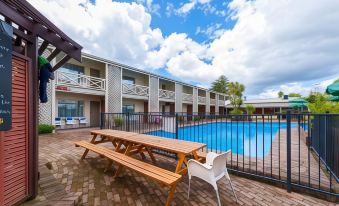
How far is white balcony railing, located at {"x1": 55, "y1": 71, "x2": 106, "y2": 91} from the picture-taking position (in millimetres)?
10062

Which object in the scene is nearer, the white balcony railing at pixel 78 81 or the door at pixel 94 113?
the white balcony railing at pixel 78 81

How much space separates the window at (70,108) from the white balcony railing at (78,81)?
220cm

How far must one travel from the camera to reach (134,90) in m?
14.9

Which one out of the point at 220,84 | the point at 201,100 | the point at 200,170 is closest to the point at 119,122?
the point at 200,170

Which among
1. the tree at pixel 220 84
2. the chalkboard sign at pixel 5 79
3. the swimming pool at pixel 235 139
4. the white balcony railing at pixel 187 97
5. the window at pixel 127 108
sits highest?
the tree at pixel 220 84

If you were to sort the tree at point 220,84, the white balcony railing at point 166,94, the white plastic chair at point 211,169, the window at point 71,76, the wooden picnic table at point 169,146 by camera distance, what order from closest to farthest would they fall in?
1. the white plastic chair at point 211,169
2. the wooden picnic table at point 169,146
3. the window at point 71,76
4. the white balcony railing at point 166,94
5. the tree at point 220,84

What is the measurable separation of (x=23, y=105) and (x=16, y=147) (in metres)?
0.60

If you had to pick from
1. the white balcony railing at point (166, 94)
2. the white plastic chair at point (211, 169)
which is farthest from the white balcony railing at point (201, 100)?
the white plastic chair at point (211, 169)

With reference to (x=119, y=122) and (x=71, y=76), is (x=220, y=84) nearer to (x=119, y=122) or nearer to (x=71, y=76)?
(x=71, y=76)

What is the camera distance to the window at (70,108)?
40.0 ft

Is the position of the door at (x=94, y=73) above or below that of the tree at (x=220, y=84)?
below

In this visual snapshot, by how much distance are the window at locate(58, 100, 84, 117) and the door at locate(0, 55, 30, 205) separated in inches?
454

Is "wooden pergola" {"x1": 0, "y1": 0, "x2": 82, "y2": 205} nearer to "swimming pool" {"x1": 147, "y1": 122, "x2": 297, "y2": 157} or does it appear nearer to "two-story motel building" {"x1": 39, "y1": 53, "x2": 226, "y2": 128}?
"swimming pool" {"x1": 147, "y1": 122, "x2": 297, "y2": 157}

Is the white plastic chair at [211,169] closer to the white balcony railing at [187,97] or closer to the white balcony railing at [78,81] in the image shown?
the white balcony railing at [78,81]
